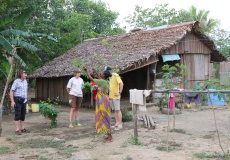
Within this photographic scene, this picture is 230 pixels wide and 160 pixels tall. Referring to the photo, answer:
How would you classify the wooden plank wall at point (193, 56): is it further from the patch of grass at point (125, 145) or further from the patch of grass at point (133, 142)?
the patch of grass at point (125, 145)

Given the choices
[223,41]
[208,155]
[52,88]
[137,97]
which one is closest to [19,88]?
[137,97]

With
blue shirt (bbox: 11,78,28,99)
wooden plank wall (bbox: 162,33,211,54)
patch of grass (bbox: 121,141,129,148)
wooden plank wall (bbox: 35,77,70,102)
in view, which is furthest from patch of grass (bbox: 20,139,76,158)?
wooden plank wall (bbox: 162,33,211,54)

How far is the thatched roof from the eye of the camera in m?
11.2

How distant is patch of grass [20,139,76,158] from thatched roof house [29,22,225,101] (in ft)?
16.7

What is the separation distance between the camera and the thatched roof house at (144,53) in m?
11.5

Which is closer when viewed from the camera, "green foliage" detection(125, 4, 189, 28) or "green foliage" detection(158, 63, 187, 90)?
"green foliage" detection(158, 63, 187, 90)

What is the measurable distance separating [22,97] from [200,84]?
4131mm

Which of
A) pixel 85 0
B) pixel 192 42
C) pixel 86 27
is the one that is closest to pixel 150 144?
pixel 192 42

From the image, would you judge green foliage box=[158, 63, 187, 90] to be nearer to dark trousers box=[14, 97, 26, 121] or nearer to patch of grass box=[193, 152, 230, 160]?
patch of grass box=[193, 152, 230, 160]

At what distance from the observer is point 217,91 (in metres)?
4.60

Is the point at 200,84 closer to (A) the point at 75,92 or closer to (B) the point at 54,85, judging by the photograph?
(A) the point at 75,92

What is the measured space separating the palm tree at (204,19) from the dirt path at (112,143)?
19209 millimetres

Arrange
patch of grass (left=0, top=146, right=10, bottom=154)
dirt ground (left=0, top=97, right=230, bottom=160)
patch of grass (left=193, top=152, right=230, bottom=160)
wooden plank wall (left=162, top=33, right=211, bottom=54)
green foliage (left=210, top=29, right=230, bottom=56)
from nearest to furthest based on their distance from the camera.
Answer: patch of grass (left=193, top=152, right=230, bottom=160)
dirt ground (left=0, top=97, right=230, bottom=160)
patch of grass (left=0, top=146, right=10, bottom=154)
wooden plank wall (left=162, top=33, right=211, bottom=54)
green foliage (left=210, top=29, right=230, bottom=56)

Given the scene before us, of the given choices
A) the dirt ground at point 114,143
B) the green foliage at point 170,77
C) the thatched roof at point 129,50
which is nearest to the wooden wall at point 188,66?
the thatched roof at point 129,50
